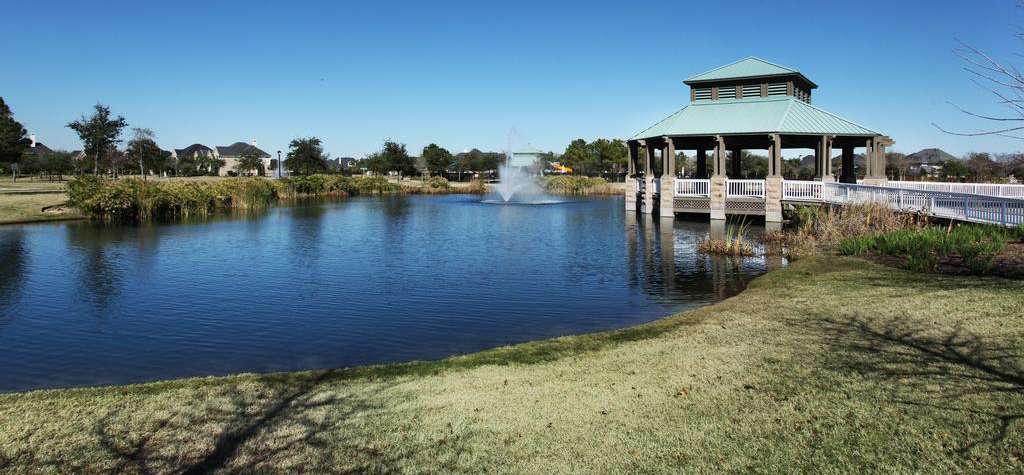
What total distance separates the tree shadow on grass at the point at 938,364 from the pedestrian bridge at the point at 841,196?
36.6 feet

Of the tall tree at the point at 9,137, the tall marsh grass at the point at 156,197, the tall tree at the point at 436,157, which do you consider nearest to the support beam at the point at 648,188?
the tall marsh grass at the point at 156,197

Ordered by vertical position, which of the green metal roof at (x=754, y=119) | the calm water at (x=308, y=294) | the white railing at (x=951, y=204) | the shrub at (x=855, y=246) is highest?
the green metal roof at (x=754, y=119)

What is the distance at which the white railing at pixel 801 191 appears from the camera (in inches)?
1168

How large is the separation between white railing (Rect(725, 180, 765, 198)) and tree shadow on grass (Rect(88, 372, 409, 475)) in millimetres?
27862

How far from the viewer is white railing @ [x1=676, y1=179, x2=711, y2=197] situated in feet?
109

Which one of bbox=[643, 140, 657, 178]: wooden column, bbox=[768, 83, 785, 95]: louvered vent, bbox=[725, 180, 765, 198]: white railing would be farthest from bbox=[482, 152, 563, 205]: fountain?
bbox=[725, 180, 765, 198]: white railing

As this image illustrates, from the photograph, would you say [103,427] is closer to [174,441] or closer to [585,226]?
[174,441]

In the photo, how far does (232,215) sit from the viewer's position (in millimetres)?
39188

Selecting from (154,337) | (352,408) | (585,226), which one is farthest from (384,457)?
(585,226)

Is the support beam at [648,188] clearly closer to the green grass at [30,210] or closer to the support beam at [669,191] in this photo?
the support beam at [669,191]

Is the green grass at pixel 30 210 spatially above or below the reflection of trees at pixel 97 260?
above

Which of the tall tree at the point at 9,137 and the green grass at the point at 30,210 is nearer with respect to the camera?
the green grass at the point at 30,210

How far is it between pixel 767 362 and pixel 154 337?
928 cm

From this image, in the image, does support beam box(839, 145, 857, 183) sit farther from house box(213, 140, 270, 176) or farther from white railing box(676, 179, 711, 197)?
house box(213, 140, 270, 176)
